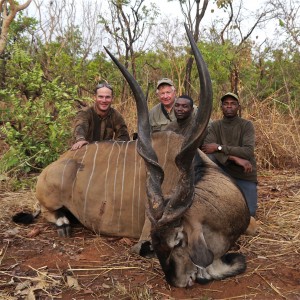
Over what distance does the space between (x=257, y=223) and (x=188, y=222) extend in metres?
1.30

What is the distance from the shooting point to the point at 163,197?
2.22 metres

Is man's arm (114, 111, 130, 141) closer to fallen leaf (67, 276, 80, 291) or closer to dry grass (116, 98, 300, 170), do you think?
dry grass (116, 98, 300, 170)

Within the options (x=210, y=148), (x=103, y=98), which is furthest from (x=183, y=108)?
(x=103, y=98)

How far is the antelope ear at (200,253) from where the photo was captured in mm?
2102

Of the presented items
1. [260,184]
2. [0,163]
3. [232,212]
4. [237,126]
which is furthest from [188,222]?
A: [0,163]

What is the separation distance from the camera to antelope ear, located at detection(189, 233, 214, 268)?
2.10m

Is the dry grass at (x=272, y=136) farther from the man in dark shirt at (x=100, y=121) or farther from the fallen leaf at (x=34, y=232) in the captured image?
the fallen leaf at (x=34, y=232)

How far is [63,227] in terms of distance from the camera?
3.21 metres

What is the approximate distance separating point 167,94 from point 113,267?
2.12 metres

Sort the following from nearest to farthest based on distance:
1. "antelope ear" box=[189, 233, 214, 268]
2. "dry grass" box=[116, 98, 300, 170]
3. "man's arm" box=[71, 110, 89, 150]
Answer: "antelope ear" box=[189, 233, 214, 268]
"man's arm" box=[71, 110, 89, 150]
"dry grass" box=[116, 98, 300, 170]

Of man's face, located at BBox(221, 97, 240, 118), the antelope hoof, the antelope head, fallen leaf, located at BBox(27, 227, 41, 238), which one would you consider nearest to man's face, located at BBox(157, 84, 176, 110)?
man's face, located at BBox(221, 97, 240, 118)

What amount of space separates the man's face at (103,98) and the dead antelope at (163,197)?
2.31ft

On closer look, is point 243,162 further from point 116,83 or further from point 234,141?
point 116,83

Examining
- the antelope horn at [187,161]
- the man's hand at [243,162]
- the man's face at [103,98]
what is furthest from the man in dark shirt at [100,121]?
the antelope horn at [187,161]
